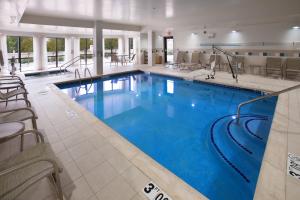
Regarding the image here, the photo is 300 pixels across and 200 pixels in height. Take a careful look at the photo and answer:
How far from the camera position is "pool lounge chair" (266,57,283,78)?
7285mm

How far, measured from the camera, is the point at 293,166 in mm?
2088

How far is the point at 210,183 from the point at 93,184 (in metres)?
1.36

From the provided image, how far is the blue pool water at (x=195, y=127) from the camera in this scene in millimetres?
2500

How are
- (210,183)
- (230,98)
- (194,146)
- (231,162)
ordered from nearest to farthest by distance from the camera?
(210,183) → (231,162) → (194,146) → (230,98)

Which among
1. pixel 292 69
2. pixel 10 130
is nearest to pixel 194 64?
pixel 292 69

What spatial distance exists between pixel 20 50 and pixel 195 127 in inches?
420

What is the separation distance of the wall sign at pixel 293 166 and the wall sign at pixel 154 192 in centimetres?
132

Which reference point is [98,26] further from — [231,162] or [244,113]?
[231,162]

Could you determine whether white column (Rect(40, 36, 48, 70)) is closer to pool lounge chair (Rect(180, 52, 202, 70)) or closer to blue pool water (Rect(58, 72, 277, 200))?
blue pool water (Rect(58, 72, 277, 200))

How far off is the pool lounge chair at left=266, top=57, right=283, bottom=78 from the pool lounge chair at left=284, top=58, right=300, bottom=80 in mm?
213

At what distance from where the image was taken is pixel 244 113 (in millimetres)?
4504

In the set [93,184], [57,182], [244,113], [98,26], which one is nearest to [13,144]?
[93,184]

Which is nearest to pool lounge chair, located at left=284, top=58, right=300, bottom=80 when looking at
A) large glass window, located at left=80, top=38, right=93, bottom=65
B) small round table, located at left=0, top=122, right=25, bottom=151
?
small round table, located at left=0, top=122, right=25, bottom=151

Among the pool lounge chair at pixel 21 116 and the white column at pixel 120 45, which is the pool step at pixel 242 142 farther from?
the white column at pixel 120 45
